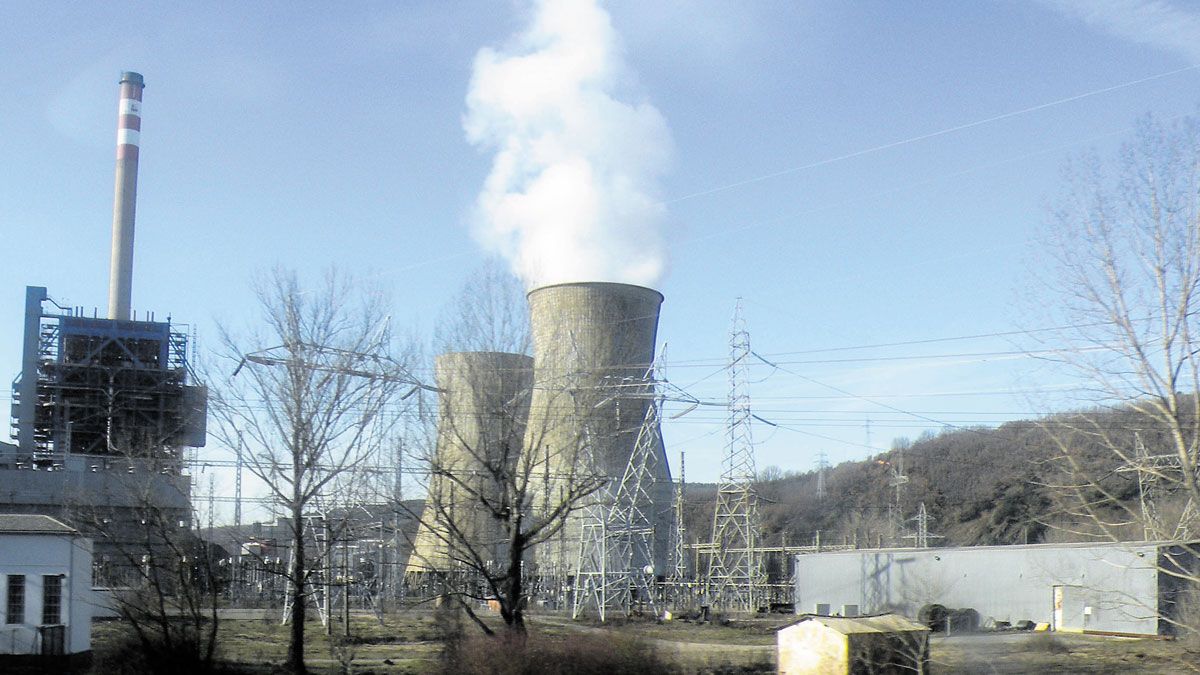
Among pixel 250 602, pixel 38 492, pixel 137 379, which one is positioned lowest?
pixel 250 602

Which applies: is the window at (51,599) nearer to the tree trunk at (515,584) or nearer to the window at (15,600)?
the window at (15,600)

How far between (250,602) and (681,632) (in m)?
19.0

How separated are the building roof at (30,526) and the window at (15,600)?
727 millimetres

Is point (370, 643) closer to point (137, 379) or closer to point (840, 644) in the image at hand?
point (840, 644)

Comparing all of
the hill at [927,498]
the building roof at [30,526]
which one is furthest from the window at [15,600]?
the hill at [927,498]

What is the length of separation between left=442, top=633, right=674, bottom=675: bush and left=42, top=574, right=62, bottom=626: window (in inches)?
293

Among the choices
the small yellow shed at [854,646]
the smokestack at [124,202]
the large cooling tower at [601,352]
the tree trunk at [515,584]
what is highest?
the smokestack at [124,202]

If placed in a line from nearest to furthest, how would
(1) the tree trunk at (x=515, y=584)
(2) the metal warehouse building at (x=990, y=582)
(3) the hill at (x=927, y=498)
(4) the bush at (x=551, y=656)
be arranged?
(4) the bush at (x=551, y=656) < (1) the tree trunk at (x=515, y=584) < (2) the metal warehouse building at (x=990, y=582) < (3) the hill at (x=927, y=498)

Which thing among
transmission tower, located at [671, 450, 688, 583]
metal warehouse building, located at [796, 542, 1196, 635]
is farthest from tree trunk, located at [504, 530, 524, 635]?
transmission tower, located at [671, 450, 688, 583]

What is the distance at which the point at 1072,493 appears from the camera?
9.98 metres

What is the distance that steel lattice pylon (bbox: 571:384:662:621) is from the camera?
29.2 metres

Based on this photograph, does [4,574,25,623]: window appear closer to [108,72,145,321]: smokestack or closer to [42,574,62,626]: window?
[42,574,62,626]: window

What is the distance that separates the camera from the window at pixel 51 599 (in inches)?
680

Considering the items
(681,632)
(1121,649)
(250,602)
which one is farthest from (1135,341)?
(250,602)
